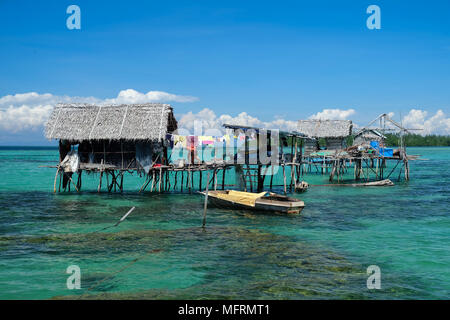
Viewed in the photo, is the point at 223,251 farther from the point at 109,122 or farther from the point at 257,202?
the point at 109,122

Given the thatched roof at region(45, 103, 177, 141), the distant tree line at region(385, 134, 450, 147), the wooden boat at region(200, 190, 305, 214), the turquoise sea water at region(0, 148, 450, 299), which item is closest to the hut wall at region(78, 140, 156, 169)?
the thatched roof at region(45, 103, 177, 141)

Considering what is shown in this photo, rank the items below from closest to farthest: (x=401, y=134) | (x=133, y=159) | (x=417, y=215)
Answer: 1. (x=417, y=215)
2. (x=133, y=159)
3. (x=401, y=134)

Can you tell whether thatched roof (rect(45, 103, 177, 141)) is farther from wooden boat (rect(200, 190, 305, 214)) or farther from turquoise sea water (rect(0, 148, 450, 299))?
wooden boat (rect(200, 190, 305, 214))

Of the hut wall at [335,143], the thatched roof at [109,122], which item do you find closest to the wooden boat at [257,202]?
the thatched roof at [109,122]

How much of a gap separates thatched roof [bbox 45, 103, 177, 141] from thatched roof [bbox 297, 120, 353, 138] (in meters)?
20.4

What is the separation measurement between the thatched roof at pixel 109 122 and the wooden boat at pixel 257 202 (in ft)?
17.8

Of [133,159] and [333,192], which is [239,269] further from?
[333,192]

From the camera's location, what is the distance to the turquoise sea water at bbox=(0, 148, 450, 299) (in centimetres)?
904

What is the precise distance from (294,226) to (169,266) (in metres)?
6.19

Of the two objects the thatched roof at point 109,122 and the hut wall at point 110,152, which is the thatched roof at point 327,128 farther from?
the hut wall at point 110,152

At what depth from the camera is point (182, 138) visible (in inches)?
879

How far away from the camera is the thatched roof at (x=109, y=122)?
21.8 meters

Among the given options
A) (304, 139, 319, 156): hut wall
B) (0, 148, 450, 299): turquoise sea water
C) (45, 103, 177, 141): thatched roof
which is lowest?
(0, 148, 450, 299): turquoise sea water

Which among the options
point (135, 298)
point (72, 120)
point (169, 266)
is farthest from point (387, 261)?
point (72, 120)
